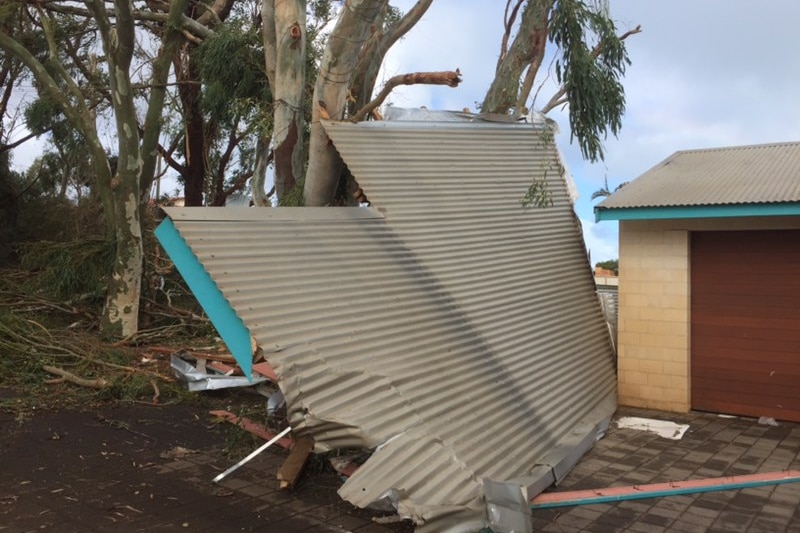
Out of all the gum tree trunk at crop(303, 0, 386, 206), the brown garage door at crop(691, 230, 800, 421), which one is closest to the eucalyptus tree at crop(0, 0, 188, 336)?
the gum tree trunk at crop(303, 0, 386, 206)

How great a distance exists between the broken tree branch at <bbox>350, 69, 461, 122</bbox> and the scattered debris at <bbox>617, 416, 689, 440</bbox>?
433 cm

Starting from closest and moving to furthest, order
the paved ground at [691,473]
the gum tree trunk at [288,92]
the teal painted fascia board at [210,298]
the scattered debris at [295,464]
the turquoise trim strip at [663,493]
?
the teal painted fascia board at [210,298] < the paved ground at [691,473] < the turquoise trim strip at [663,493] < the scattered debris at [295,464] < the gum tree trunk at [288,92]

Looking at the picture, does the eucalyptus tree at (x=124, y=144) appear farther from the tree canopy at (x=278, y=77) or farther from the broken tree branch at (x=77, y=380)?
the broken tree branch at (x=77, y=380)

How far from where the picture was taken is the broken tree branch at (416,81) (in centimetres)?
754

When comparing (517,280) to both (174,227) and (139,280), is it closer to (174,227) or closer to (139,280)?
(174,227)

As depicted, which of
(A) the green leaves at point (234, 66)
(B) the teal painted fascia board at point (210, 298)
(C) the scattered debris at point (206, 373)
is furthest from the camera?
(A) the green leaves at point (234, 66)

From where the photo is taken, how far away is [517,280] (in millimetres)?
7094

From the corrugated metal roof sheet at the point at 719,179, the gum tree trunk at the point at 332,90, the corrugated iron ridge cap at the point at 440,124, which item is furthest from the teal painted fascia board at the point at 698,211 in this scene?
the gum tree trunk at the point at 332,90

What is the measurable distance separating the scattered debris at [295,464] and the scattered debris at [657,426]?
155 inches

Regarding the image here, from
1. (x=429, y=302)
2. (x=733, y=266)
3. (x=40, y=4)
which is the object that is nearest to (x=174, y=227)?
(x=429, y=302)

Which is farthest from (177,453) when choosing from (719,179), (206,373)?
(719,179)

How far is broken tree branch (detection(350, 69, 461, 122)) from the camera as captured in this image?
7539 millimetres

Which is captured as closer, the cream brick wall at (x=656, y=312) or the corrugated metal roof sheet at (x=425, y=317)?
the corrugated metal roof sheet at (x=425, y=317)

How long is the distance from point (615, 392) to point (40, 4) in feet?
40.6
